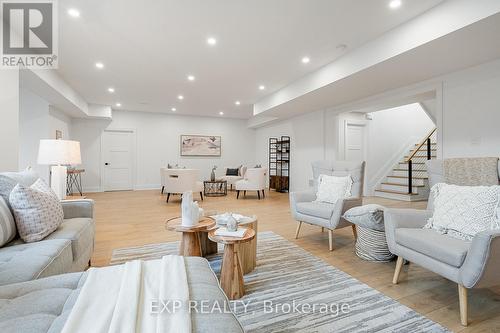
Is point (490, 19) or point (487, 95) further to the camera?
point (487, 95)

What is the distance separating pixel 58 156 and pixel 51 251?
1.60 metres

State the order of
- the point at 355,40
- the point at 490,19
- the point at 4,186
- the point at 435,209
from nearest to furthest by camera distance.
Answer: the point at 4,186, the point at 435,209, the point at 490,19, the point at 355,40

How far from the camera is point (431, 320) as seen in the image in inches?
59.4

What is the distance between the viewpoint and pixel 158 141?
796 cm

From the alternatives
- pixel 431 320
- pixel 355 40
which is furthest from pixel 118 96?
pixel 431 320

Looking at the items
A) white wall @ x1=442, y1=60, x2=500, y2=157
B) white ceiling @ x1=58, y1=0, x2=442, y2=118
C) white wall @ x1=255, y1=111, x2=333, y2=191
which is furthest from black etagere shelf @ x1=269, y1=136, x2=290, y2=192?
white wall @ x1=442, y1=60, x2=500, y2=157

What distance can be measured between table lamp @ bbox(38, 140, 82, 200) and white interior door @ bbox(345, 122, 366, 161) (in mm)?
5387

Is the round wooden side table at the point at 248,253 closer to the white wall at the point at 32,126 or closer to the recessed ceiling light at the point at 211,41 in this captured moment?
the recessed ceiling light at the point at 211,41

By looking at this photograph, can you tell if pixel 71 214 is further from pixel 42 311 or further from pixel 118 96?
pixel 118 96

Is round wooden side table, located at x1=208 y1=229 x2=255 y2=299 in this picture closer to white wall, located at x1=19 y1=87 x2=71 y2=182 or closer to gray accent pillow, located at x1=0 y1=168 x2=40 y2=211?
gray accent pillow, located at x1=0 y1=168 x2=40 y2=211

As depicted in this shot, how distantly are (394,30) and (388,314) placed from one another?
3.04 metres

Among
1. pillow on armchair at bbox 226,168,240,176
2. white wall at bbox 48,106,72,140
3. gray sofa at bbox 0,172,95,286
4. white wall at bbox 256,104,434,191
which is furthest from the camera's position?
pillow on armchair at bbox 226,168,240,176

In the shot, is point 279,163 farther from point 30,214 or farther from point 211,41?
point 30,214

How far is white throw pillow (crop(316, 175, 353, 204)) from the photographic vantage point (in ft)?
9.73
